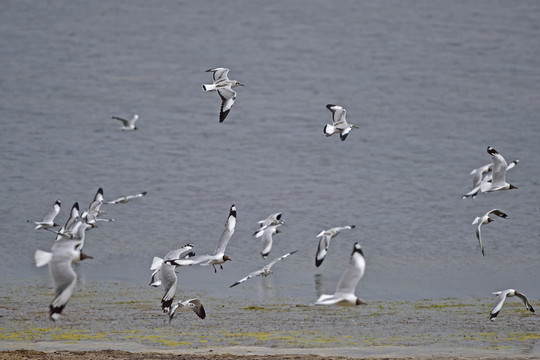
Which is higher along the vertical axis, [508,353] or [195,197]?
[508,353]

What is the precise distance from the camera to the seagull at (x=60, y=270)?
9359mm

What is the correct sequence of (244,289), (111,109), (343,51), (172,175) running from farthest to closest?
(343,51) → (111,109) → (172,175) → (244,289)

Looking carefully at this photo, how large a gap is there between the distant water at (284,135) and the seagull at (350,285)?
5.65 m

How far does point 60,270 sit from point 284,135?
23615mm

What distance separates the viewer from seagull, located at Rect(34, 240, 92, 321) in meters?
9.36

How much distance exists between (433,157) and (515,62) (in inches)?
483

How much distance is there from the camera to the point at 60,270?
9570mm

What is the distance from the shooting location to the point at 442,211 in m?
23.8

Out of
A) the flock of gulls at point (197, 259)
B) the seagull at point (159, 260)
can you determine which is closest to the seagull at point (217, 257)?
the flock of gulls at point (197, 259)

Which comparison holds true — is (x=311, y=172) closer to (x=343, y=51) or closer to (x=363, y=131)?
(x=363, y=131)

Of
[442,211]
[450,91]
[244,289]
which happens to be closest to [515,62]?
[450,91]

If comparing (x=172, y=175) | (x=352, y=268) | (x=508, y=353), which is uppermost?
(x=352, y=268)

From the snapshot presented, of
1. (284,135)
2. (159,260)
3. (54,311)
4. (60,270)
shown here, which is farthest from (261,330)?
(284,135)

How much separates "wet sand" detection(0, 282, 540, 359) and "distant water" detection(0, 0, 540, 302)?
1415 mm
